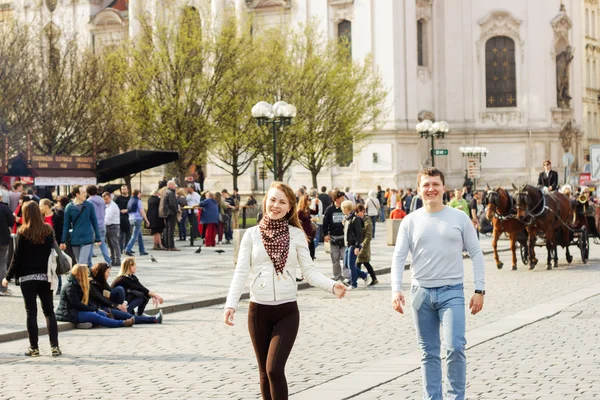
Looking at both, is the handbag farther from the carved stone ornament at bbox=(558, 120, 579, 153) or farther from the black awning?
the carved stone ornament at bbox=(558, 120, 579, 153)

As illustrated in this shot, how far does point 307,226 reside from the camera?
24.5 m

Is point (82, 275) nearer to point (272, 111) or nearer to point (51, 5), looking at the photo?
point (272, 111)

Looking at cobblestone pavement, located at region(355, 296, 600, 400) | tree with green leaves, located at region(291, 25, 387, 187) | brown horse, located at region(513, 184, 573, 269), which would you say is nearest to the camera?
cobblestone pavement, located at region(355, 296, 600, 400)

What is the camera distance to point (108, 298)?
16.6 meters

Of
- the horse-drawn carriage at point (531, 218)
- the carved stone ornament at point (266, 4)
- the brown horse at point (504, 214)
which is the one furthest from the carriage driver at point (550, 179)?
the carved stone ornament at point (266, 4)

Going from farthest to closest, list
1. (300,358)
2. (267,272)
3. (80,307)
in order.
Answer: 1. (80,307)
2. (300,358)
3. (267,272)

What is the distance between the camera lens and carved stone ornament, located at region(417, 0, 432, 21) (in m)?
63.0

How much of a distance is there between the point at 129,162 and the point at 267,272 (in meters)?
29.5

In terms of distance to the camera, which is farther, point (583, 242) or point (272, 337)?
point (583, 242)

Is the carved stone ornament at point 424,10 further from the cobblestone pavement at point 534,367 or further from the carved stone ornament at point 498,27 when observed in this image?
the cobblestone pavement at point 534,367

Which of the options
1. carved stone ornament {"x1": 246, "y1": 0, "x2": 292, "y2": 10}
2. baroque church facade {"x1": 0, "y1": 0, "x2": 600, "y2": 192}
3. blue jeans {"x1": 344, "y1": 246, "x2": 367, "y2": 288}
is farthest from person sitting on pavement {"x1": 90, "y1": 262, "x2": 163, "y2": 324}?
carved stone ornament {"x1": 246, "y1": 0, "x2": 292, "y2": 10}

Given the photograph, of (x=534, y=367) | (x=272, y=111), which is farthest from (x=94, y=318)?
(x=272, y=111)

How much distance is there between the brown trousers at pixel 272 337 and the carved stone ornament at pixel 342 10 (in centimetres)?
5349

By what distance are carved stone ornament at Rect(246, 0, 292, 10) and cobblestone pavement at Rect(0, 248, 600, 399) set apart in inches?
1775
